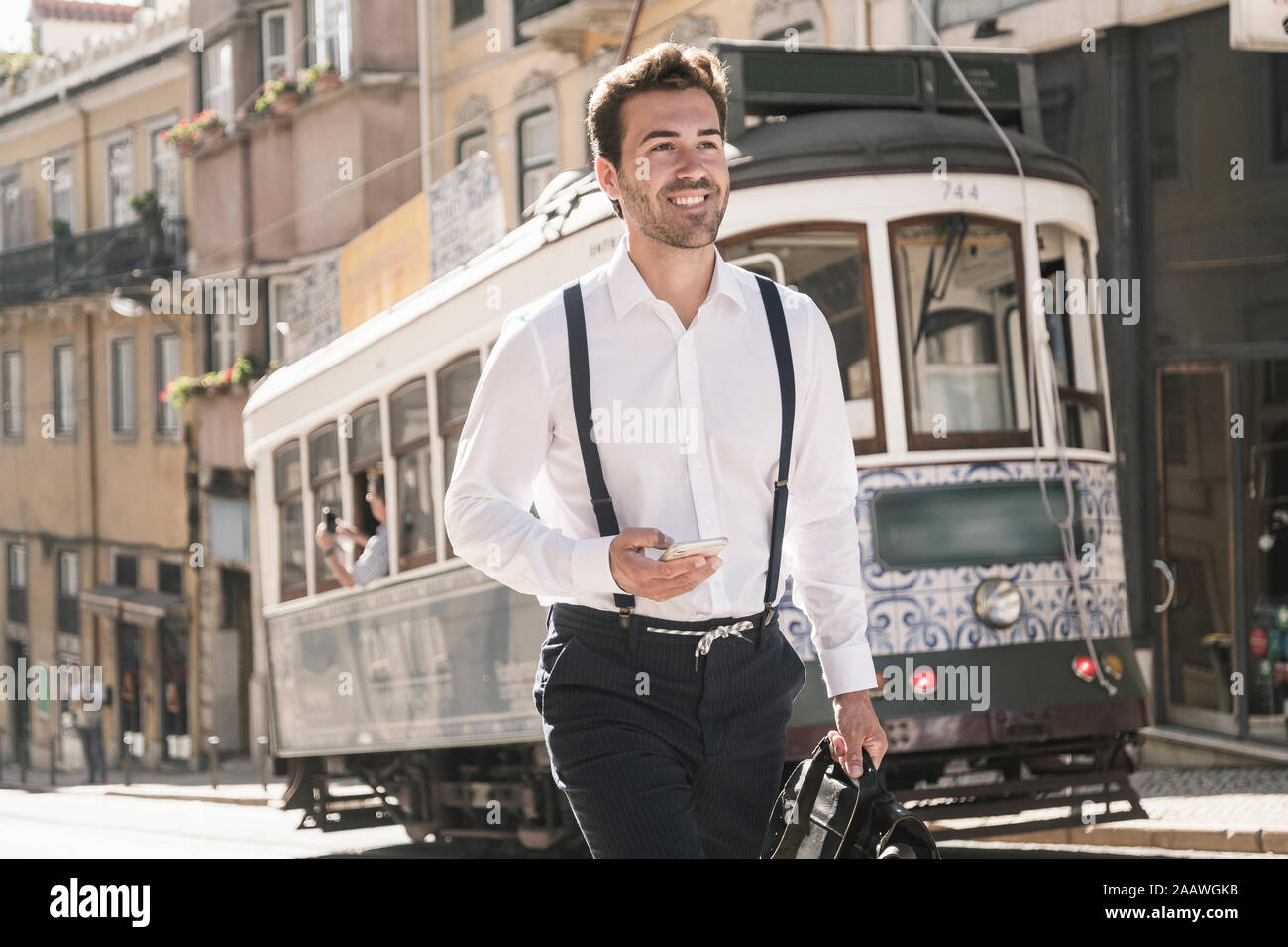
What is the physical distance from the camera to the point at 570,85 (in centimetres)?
2008

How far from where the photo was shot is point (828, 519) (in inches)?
152

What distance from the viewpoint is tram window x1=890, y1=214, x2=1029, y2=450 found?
8438 millimetres

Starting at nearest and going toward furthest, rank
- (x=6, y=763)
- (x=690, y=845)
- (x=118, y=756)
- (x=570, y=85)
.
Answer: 1. (x=690, y=845)
2. (x=570, y=85)
3. (x=118, y=756)
4. (x=6, y=763)

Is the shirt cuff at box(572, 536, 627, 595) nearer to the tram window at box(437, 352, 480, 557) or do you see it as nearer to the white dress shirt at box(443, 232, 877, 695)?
the white dress shirt at box(443, 232, 877, 695)

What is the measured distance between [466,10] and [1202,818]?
1457 cm

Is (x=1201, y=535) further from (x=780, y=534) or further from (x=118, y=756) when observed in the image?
(x=118, y=756)

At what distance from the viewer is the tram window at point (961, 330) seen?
27.7 ft

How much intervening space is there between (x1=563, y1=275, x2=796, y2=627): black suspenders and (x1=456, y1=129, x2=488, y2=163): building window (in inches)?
700

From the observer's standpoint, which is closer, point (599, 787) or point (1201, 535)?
point (599, 787)

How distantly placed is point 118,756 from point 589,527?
27255mm

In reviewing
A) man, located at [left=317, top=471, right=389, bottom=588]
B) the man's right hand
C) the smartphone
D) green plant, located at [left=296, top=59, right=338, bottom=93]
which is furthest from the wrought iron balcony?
the smartphone

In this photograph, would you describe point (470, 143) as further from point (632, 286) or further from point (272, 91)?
point (632, 286)
